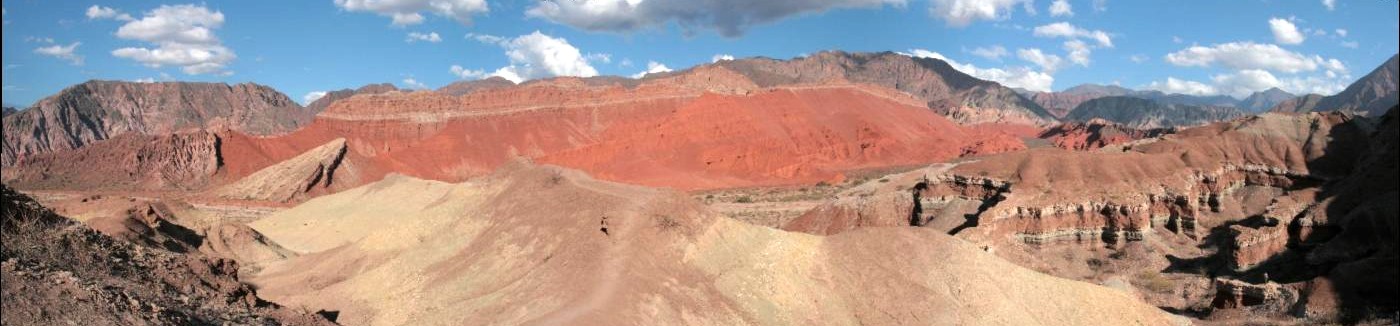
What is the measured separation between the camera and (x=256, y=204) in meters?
64.5

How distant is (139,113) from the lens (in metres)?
125

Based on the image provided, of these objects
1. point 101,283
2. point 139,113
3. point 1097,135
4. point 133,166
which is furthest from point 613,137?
point 139,113

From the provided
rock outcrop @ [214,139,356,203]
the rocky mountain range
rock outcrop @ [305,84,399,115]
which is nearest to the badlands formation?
rock outcrop @ [214,139,356,203]

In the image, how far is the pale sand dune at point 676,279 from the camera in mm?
21062

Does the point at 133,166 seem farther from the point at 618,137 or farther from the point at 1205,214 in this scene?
the point at 1205,214

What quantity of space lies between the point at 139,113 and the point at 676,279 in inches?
5298

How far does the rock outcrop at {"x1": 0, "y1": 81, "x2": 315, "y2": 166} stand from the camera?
10612 centimetres

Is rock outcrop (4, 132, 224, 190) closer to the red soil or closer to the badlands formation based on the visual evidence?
the badlands formation

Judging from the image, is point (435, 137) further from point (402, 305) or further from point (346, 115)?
point (402, 305)

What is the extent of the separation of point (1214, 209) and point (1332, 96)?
16968 cm

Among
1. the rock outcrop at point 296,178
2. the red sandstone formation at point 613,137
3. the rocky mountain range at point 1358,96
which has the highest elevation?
the rocky mountain range at point 1358,96

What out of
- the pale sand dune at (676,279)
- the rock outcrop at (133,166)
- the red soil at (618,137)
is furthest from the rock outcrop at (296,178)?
the pale sand dune at (676,279)

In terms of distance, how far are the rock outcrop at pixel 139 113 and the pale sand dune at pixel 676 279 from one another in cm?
9275

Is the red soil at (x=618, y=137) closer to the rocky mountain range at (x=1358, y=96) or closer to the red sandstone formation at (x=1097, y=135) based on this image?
the red sandstone formation at (x=1097, y=135)
